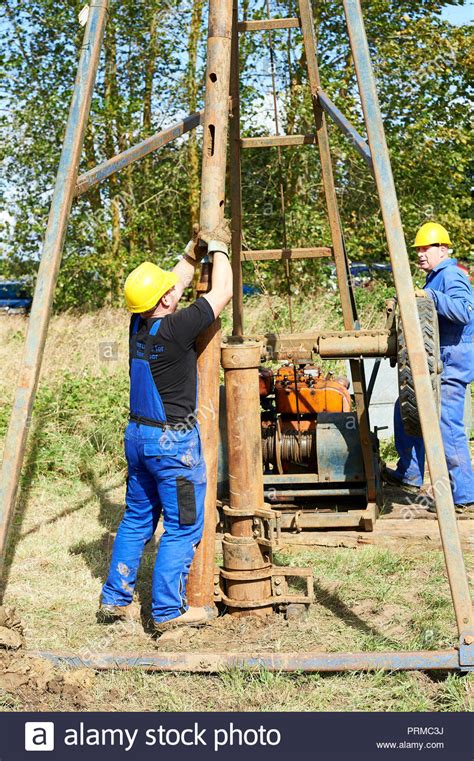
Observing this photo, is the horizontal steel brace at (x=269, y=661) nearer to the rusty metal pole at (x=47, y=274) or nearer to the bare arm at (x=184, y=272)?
the rusty metal pole at (x=47, y=274)

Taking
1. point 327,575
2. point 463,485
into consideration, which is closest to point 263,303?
point 463,485

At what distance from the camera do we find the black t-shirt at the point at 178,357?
4227 mm

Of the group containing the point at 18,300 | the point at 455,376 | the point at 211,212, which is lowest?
the point at 211,212

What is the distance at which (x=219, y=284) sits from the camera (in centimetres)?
428

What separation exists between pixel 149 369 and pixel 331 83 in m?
9.75

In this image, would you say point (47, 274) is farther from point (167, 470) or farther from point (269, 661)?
point (269, 661)

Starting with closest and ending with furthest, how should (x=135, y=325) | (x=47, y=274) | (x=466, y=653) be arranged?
(x=466, y=653) < (x=47, y=274) < (x=135, y=325)

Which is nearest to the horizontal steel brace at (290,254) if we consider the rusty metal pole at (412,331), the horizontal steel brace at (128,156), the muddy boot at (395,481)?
the horizontal steel brace at (128,156)

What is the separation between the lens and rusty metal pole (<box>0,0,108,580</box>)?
13.4 ft

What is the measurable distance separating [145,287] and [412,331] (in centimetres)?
135

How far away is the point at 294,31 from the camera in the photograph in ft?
43.8

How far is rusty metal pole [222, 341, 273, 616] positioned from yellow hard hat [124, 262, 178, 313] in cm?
48

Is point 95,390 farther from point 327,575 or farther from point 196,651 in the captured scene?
point 196,651

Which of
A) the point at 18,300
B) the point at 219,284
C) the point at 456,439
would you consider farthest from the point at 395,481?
the point at 18,300
